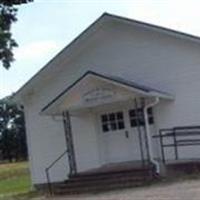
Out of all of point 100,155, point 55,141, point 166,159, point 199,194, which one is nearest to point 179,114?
point 166,159

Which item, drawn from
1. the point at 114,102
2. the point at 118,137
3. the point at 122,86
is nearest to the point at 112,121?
the point at 118,137

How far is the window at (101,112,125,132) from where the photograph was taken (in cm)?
2705

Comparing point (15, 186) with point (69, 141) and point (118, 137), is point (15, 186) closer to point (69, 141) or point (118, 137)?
point (69, 141)

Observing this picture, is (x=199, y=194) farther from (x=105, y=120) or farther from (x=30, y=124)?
(x=30, y=124)

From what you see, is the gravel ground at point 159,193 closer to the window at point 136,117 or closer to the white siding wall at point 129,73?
the window at point 136,117

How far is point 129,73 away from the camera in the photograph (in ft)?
88.0

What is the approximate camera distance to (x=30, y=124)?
2919 cm

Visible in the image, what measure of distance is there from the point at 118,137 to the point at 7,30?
684 cm

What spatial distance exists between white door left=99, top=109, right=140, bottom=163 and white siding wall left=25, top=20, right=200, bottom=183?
0.57 m

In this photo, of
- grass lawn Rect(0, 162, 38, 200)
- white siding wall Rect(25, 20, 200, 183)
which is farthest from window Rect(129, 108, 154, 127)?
grass lawn Rect(0, 162, 38, 200)

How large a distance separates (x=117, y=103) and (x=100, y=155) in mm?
2133

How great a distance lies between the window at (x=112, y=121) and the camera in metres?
27.1

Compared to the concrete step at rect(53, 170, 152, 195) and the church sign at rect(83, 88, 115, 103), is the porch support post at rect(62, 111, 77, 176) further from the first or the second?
the concrete step at rect(53, 170, 152, 195)

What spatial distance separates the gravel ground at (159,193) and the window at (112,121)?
17.4 feet
